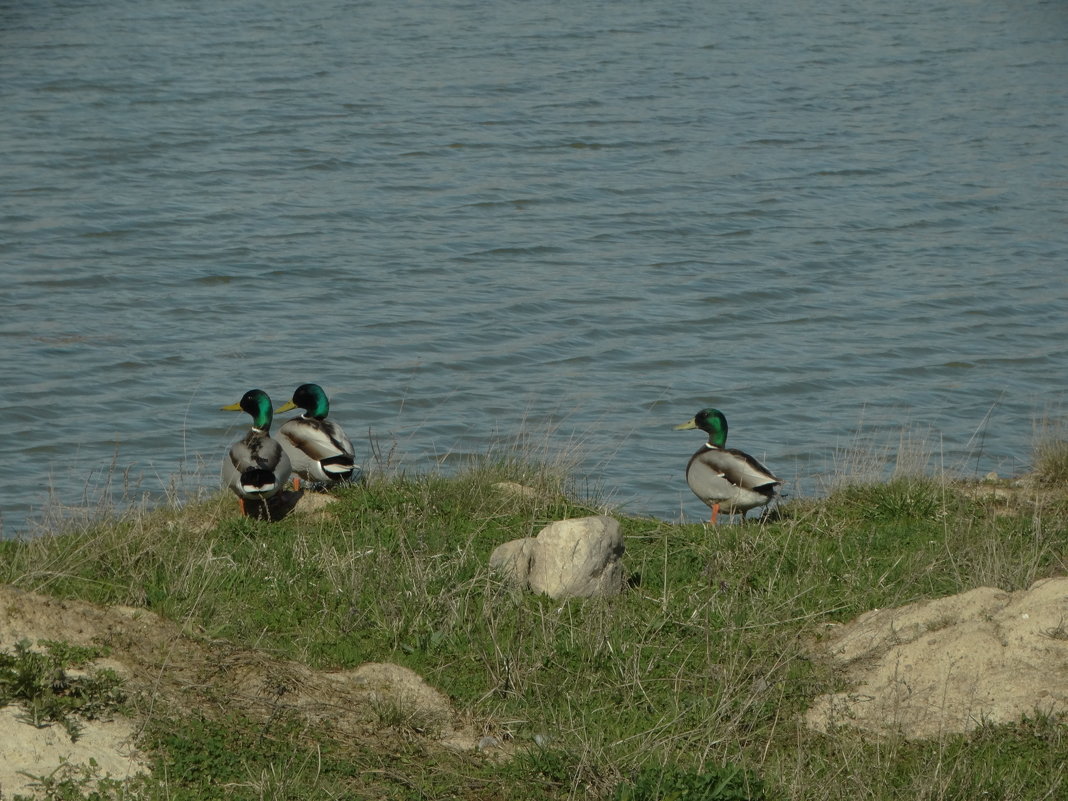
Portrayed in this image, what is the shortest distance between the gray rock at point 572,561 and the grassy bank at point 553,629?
0.18 meters

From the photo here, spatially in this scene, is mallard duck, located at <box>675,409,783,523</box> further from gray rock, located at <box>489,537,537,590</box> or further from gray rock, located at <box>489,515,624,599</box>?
gray rock, located at <box>489,537,537,590</box>

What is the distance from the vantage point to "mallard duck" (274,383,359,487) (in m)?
10.4

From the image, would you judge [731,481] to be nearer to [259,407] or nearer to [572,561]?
[572,561]

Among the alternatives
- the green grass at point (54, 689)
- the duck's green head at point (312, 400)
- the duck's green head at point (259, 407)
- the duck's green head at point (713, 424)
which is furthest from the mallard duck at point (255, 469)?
the duck's green head at point (713, 424)

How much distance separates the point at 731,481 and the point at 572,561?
8.50 ft

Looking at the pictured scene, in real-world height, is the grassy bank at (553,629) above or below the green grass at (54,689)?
below

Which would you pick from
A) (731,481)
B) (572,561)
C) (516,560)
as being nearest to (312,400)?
(731,481)

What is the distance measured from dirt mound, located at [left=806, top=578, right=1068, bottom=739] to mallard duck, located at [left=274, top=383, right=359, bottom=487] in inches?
155

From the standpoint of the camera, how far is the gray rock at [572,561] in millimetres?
8109

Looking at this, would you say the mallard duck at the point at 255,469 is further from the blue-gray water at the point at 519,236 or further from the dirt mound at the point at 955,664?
the dirt mound at the point at 955,664

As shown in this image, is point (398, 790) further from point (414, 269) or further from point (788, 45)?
point (788, 45)

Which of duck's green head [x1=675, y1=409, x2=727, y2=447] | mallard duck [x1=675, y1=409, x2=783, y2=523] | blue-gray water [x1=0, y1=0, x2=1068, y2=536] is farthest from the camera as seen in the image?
blue-gray water [x1=0, y1=0, x2=1068, y2=536]

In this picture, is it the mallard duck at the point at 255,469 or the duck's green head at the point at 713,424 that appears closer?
the mallard duck at the point at 255,469

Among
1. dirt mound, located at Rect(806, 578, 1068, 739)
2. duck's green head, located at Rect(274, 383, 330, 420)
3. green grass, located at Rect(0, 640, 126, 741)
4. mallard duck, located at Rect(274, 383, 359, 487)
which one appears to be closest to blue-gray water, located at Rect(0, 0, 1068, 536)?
mallard duck, located at Rect(274, 383, 359, 487)
